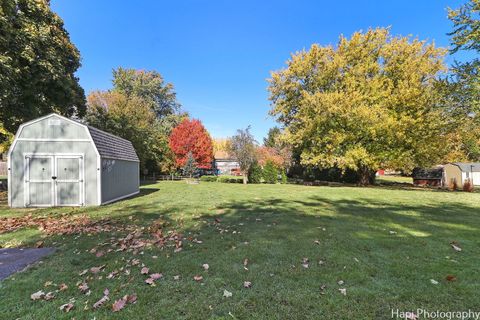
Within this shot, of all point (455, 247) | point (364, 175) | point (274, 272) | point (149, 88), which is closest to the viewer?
point (274, 272)

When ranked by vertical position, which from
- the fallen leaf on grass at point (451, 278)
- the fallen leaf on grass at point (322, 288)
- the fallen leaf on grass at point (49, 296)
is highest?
the fallen leaf on grass at point (451, 278)

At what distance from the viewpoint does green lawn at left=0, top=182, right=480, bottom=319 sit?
2.85m

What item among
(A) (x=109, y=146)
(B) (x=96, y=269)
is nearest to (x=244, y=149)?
(A) (x=109, y=146)

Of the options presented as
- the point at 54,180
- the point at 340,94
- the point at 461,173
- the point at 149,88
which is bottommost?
the point at 461,173

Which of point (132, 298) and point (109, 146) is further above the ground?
point (109, 146)

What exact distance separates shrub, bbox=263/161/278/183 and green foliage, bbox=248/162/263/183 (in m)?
0.51

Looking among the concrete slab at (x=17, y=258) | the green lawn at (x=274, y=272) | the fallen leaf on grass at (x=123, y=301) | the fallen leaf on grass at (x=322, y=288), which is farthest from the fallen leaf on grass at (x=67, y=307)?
the fallen leaf on grass at (x=322, y=288)

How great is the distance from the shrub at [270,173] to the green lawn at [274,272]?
19.8 metres

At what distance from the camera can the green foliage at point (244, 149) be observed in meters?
27.0

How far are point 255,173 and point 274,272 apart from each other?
924 inches

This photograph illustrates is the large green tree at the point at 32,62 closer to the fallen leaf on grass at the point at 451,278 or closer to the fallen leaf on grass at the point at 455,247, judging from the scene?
the fallen leaf on grass at the point at 451,278

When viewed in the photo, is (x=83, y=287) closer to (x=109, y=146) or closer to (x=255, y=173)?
(x=109, y=146)

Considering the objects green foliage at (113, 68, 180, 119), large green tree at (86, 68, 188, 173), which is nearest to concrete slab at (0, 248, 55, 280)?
large green tree at (86, 68, 188, 173)

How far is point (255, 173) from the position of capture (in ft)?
89.4
